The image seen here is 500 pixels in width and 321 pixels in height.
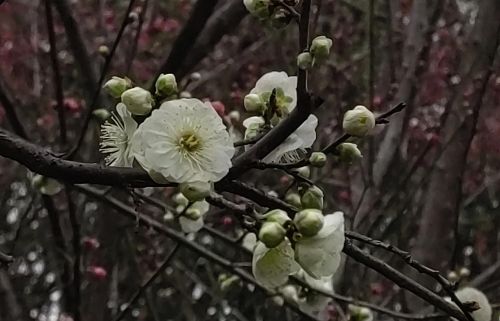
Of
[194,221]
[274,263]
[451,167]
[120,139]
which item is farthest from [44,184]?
[451,167]

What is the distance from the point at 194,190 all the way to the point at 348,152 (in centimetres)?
17

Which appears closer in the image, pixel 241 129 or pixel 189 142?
pixel 189 142

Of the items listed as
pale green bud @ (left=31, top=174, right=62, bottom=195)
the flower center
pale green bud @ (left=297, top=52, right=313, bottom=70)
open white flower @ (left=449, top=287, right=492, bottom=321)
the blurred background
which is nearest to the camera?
pale green bud @ (left=297, top=52, right=313, bottom=70)

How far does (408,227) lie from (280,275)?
195 centimetres

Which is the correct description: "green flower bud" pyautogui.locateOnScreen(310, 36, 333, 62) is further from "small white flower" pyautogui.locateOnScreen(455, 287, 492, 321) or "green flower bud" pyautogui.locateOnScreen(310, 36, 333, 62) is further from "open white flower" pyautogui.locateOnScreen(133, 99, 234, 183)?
"small white flower" pyautogui.locateOnScreen(455, 287, 492, 321)

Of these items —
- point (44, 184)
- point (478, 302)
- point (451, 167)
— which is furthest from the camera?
point (451, 167)

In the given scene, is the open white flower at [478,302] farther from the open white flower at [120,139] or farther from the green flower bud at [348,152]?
the open white flower at [120,139]

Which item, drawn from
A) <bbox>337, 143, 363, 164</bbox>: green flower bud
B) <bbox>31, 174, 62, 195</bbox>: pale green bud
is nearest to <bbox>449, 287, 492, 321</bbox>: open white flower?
<bbox>337, 143, 363, 164</bbox>: green flower bud

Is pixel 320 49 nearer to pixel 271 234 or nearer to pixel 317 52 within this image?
pixel 317 52

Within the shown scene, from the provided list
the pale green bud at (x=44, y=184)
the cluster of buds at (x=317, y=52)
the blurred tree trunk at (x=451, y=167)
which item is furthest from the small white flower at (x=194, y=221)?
the blurred tree trunk at (x=451, y=167)

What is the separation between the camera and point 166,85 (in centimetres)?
82

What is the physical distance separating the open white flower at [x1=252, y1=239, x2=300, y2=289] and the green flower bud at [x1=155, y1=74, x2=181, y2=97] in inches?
6.8

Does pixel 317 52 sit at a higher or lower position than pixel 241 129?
higher

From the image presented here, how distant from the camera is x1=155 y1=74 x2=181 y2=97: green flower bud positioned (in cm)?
82
